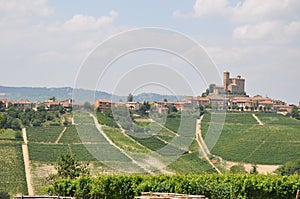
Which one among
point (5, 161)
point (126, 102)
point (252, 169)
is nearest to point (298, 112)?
point (252, 169)

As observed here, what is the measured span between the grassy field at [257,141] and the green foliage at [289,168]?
2.63m

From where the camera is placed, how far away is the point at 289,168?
44.2m

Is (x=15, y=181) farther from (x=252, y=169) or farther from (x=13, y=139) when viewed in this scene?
(x=252, y=169)

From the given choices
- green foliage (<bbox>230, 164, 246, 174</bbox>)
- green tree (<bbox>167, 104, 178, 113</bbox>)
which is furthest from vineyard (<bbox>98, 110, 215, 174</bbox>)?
green foliage (<bbox>230, 164, 246, 174</bbox>)

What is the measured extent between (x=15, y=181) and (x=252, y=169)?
20579 millimetres

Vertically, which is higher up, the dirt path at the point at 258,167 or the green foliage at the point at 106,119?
the green foliage at the point at 106,119

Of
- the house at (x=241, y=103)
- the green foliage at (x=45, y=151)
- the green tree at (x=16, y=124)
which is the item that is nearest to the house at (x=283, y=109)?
the house at (x=241, y=103)

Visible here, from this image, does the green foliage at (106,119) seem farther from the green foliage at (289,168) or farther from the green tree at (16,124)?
the green tree at (16,124)

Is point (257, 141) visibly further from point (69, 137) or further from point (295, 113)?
point (295, 113)

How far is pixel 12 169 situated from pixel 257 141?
1019 inches

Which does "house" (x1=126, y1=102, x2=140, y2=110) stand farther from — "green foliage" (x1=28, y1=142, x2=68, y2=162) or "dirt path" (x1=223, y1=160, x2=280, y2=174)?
"dirt path" (x1=223, y1=160, x2=280, y2=174)

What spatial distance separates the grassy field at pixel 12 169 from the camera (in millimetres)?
36344

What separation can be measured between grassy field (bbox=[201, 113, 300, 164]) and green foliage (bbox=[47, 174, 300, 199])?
3046 cm

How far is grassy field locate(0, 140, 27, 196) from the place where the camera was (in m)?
36.3
